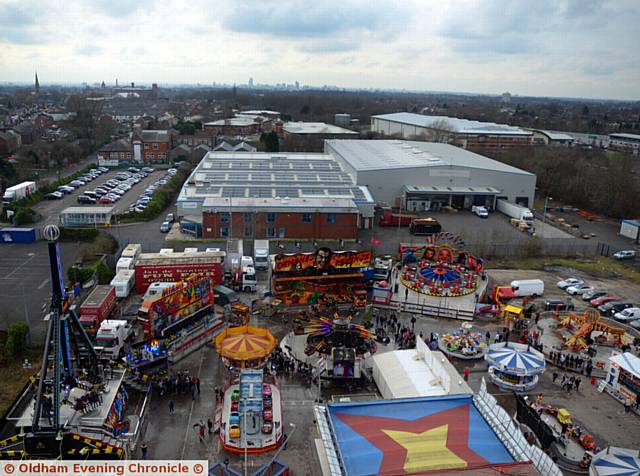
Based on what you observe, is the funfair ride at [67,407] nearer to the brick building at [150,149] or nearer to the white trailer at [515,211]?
the white trailer at [515,211]

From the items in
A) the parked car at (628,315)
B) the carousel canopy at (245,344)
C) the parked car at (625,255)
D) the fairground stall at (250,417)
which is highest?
the parked car at (625,255)

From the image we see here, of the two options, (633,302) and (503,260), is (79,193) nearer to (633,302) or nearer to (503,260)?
(503,260)

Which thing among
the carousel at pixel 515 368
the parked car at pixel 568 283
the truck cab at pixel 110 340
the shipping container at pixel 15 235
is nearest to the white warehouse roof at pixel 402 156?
the parked car at pixel 568 283

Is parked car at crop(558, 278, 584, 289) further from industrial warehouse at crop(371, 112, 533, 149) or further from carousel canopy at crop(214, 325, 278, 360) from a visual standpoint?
industrial warehouse at crop(371, 112, 533, 149)

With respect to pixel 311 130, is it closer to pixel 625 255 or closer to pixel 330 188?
pixel 330 188

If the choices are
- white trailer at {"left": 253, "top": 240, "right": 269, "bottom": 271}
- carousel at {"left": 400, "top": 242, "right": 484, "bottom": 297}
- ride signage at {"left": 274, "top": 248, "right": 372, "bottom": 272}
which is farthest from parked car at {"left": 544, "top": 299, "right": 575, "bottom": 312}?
white trailer at {"left": 253, "top": 240, "right": 269, "bottom": 271}

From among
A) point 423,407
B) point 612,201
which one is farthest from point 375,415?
point 612,201
